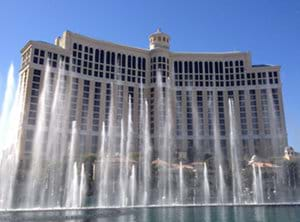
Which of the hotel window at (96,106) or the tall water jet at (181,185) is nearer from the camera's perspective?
the tall water jet at (181,185)

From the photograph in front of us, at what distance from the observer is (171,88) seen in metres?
88.8

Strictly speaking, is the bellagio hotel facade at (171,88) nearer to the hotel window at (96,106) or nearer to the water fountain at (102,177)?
the hotel window at (96,106)

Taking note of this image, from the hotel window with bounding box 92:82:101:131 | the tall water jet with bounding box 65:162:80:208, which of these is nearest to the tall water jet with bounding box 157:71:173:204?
the hotel window with bounding box 92:82:101:131

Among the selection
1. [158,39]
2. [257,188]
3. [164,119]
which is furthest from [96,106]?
[257,188]

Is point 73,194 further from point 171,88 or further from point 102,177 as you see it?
point 171,88

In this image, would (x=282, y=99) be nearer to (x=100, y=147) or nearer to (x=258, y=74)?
(x=258, y=74)

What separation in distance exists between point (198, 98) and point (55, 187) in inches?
2171

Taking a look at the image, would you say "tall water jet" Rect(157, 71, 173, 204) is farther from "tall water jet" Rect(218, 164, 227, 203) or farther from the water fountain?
"tall water jet" Rect(218, 164, 227, 203)

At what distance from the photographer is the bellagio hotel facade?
7769cm

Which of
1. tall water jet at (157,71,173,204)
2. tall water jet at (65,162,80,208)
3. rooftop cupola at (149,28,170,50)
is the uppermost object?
rooftop cupola at (149,28,170,50)

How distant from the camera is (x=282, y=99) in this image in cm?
8619

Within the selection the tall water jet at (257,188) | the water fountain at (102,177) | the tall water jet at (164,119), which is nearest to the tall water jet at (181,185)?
the water fountain at (102,177)

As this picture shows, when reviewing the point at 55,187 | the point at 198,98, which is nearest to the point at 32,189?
the point at 55,187

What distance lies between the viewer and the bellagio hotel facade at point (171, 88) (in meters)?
77.7
